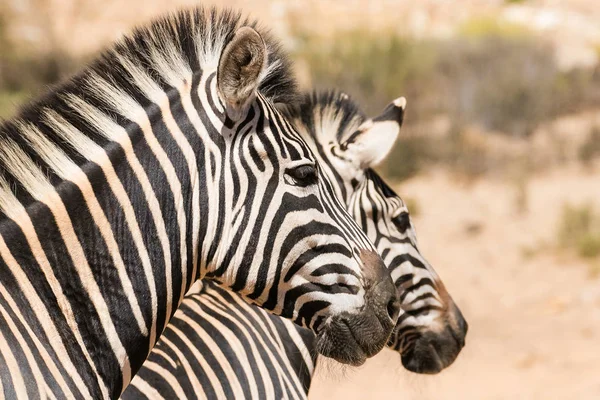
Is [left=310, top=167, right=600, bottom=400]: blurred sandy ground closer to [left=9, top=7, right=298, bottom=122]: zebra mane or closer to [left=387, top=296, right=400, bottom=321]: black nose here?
[left=387, top=296, right=400, bottom=321]: black nose

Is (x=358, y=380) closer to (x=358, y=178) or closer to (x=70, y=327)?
(x=358, y=178)

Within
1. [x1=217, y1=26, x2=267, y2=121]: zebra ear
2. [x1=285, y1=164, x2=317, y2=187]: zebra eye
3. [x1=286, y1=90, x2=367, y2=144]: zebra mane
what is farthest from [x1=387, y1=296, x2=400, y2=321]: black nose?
[x1=286, y1=90, x2=367, y2=144]: zebra mane

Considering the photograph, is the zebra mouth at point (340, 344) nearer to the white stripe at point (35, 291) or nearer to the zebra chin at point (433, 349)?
the white stripe at point (35, 291)

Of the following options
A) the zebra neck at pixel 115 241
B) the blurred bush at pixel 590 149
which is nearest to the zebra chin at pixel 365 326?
the zebra neck at pixel 115 241

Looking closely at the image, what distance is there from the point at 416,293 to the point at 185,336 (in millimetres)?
1380

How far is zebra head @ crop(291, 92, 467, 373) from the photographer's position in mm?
4387

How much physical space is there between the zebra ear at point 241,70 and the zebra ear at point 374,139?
1.75 meters

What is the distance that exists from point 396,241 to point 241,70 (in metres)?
1.96

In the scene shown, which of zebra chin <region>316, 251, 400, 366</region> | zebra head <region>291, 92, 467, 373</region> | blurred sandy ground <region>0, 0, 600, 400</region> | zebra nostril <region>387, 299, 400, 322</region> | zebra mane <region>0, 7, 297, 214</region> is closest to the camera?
zebra mane <region>0, 7, 297, 214</region>

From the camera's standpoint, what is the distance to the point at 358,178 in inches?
176

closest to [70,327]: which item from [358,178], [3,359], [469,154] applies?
[3,359]

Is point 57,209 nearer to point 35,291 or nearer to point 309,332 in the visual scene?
point 35,291

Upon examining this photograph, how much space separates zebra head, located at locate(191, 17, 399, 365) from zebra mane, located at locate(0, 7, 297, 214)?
0.17m

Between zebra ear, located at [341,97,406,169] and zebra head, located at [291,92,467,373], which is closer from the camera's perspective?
zebra head, located at [291,92,467,373]
